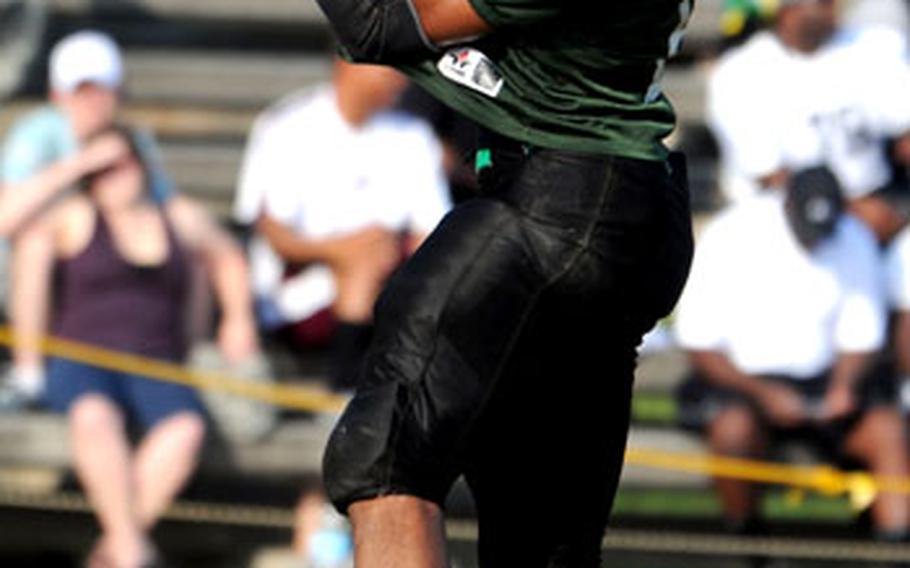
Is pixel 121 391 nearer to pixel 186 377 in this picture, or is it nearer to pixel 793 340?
pixel 186 377

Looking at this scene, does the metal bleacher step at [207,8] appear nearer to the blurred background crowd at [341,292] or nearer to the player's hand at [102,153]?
the blurred background crowd at [341,292]

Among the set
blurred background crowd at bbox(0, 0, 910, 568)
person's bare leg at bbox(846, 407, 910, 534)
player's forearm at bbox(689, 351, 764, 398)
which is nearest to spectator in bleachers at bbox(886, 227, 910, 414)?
blurred background crowd at bbox(0, 0, 910, 568)

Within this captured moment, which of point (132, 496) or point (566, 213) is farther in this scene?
point (132, 496)

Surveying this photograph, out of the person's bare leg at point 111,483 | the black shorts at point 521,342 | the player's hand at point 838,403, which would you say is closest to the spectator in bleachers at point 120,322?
the person's bare leg at point 111,483

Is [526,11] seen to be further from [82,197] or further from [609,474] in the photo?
[82,197]

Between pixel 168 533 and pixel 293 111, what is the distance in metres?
1.67

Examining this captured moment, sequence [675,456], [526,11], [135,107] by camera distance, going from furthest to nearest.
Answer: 1. [135,107]
2. [675,456]
3. [526,11]

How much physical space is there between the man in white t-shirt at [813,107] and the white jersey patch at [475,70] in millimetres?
4580

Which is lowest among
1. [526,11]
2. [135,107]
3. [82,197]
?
[526,11]

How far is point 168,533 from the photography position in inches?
376

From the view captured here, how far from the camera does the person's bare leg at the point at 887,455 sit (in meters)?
9.08

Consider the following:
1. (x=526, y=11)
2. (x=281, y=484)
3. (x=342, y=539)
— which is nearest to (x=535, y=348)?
(x=526, y=11)

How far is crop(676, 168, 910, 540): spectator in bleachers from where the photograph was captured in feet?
29.7

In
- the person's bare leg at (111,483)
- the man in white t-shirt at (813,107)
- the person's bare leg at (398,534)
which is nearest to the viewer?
the person's bare leg at (398,534)
